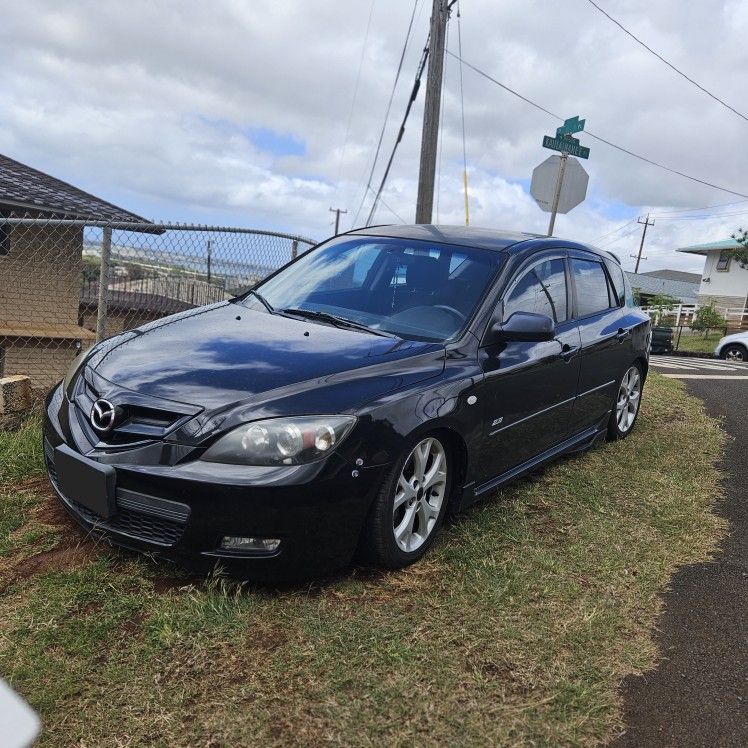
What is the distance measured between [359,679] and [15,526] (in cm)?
198

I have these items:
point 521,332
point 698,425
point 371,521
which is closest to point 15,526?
point 371,521

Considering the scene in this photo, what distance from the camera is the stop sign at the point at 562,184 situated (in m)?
8.27

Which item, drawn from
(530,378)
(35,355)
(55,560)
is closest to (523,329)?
(530,378)

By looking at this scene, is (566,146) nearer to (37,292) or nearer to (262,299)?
(262,299)

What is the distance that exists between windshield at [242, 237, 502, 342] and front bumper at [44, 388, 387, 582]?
1059 millimetres

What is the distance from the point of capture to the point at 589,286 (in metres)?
4.89

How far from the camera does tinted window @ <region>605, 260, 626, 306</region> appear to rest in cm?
536

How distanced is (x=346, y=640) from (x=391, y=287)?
201 centimetres

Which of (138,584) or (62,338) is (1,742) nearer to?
(138,584)

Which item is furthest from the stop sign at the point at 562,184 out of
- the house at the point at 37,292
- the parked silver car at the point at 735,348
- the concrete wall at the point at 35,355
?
the parked silver car at the point at 735,348

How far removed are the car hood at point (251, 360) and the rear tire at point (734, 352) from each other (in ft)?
64.1

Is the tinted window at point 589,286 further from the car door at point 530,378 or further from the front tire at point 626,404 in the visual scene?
the front tire at point 626,404

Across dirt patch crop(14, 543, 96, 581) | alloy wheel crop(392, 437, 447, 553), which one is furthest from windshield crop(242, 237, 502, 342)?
dirt patch crop(14, 543, 96, 581)

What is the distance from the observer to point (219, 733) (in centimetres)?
209
